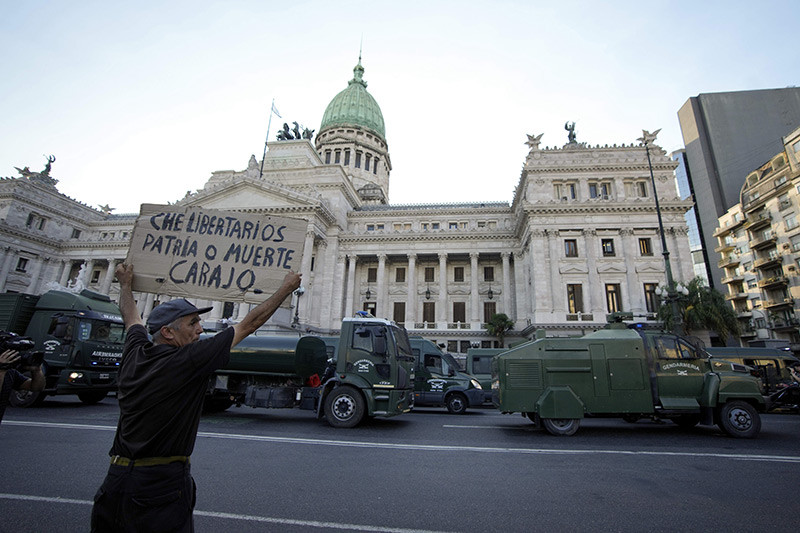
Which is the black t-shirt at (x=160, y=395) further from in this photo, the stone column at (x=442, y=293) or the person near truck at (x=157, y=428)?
the stone column at (x=442, y=293)

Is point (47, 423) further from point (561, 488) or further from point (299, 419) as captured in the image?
point (561, 488)

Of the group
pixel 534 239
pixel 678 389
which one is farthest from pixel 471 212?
pixel 678 389

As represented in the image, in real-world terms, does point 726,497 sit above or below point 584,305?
below

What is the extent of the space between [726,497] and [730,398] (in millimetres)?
5539

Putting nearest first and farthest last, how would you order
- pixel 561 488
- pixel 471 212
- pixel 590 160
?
pixel 561 488
pixel 590 160
pixel 471 212

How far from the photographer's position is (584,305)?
100ft

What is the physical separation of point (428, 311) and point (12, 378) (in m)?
35.6

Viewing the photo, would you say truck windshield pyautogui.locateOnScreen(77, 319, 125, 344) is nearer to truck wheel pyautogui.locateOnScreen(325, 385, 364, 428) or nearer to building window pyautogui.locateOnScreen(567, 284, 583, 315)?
truck wheel pyautogui.locateOnScreen(325, 385, 364, 428)

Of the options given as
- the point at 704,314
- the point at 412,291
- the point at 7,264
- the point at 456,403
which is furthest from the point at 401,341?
the point at 7,264

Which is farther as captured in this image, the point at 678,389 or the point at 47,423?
the point at 678,389

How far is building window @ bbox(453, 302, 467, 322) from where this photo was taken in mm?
38031

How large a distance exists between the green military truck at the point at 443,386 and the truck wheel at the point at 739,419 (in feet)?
24.4

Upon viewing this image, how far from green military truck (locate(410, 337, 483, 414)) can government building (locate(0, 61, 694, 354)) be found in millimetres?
15539

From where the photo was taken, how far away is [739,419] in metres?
8.91
